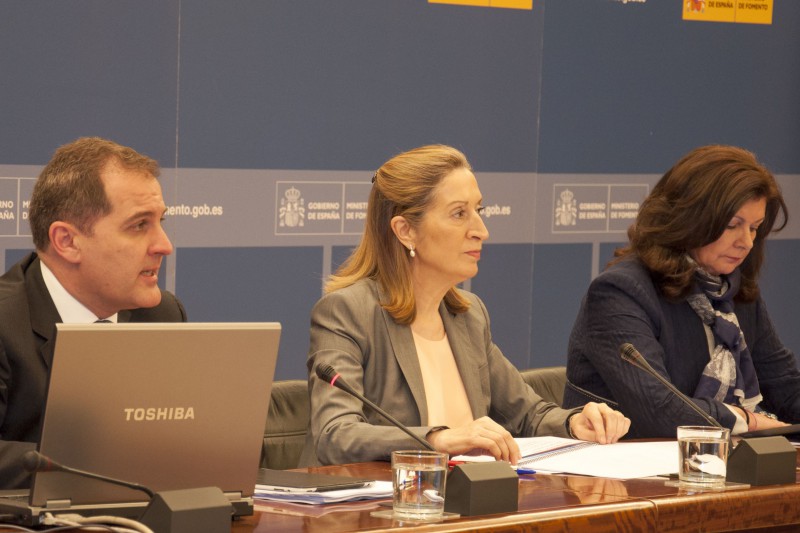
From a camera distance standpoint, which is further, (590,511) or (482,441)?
(482,441)

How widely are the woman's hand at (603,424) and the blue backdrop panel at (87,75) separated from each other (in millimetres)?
2032

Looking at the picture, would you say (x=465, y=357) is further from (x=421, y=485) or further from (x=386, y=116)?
(x=386, y=116)

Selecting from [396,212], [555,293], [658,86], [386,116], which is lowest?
[555,293]

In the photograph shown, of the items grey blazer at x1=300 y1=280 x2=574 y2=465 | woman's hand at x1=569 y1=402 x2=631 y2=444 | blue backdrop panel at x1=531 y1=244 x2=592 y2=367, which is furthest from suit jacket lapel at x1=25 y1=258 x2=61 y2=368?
blue backdrop panel at x1=531 y1=244 x2=592 y2=367

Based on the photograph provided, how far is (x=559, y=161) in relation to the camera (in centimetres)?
555

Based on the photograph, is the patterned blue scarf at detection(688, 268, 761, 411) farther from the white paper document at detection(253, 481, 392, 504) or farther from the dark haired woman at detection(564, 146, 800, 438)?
the white paper document at detection(253, 481, 392, 504)

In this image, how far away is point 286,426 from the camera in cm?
317

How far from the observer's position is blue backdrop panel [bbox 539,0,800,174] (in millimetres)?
5547

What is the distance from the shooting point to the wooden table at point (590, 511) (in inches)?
77.2

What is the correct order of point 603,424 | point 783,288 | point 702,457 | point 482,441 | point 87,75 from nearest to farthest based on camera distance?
point 702,457 → point 482,441 → point 603,424 → point 87,75 → point 783,288

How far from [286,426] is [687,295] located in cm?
118

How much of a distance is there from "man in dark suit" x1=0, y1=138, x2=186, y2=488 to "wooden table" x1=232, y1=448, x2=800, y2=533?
0.57 metres

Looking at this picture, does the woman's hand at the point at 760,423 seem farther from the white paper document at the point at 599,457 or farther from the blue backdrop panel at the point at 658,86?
the blue backdrop panel at the point at 658,86

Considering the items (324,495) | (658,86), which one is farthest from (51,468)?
(658,86)
